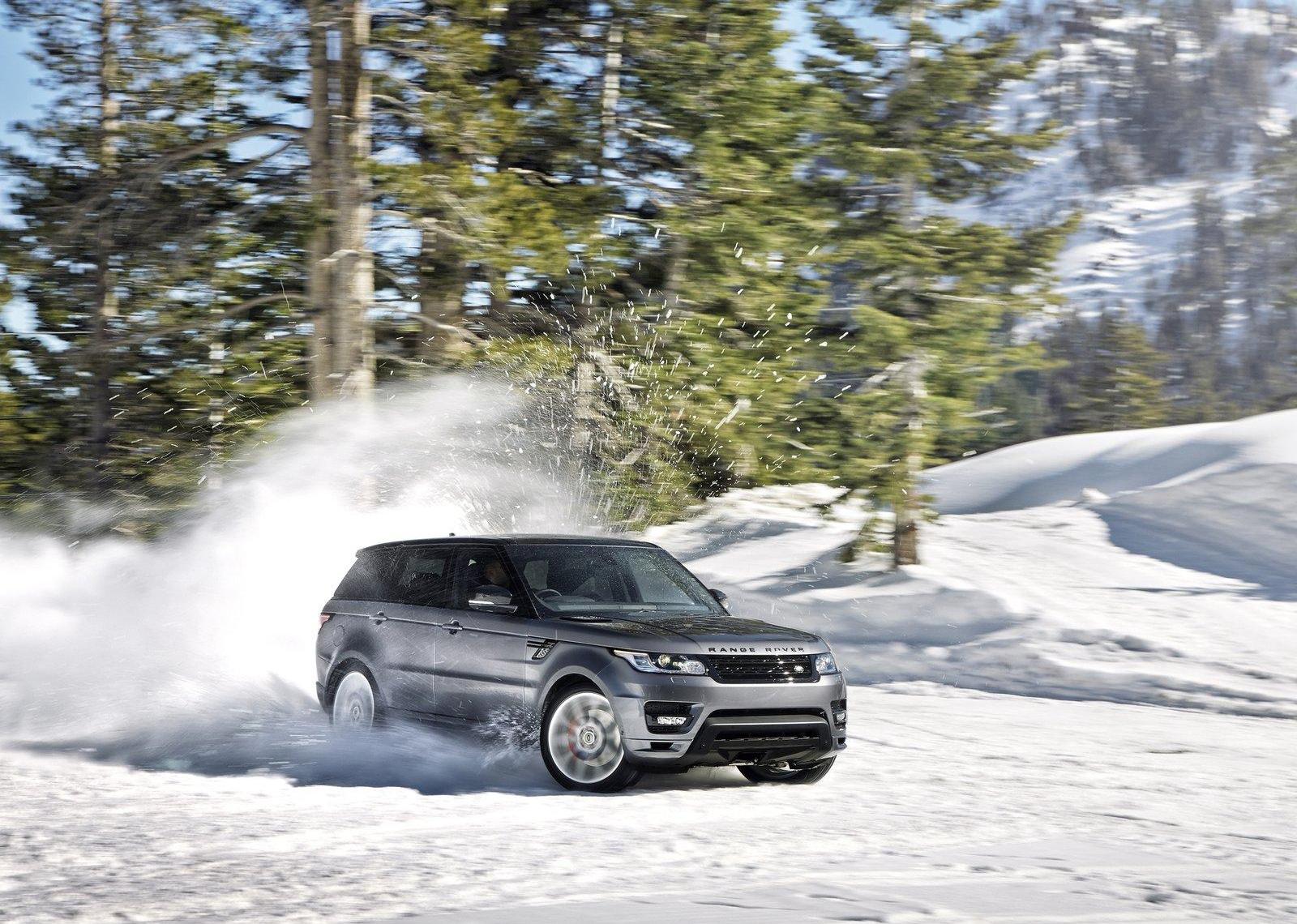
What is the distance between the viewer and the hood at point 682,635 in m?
8.22

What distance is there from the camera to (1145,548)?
26.4 meters

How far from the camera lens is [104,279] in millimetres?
21156

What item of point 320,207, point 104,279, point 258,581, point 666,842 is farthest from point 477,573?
point 104,279

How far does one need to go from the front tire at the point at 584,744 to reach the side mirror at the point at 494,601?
0.71 m

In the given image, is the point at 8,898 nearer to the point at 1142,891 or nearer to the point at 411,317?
the point at 1142,891

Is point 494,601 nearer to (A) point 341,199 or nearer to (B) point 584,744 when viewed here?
(B) point 584,744

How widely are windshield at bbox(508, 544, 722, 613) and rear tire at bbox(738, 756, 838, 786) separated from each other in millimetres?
1086

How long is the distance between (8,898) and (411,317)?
1502cm

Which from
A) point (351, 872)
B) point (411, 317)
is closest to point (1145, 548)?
point (411, 317)

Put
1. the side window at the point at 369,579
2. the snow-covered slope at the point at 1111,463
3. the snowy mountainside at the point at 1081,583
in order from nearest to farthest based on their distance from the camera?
the side window at the point at 369,579, the snowy mountainside at the point at 1081,583, the snow-covered slope at the point at 1111,463

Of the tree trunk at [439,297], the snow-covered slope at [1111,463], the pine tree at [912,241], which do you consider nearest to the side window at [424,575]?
the tree trunk at [439,297]

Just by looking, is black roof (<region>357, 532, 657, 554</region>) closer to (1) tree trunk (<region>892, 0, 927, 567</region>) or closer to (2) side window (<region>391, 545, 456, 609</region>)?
(2) side window (<region>391, 545, 456, 609</region>)

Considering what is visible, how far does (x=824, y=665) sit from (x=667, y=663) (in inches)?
44.5

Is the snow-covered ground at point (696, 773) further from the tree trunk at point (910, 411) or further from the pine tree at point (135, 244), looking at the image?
the pine tree at point (135, 244)
